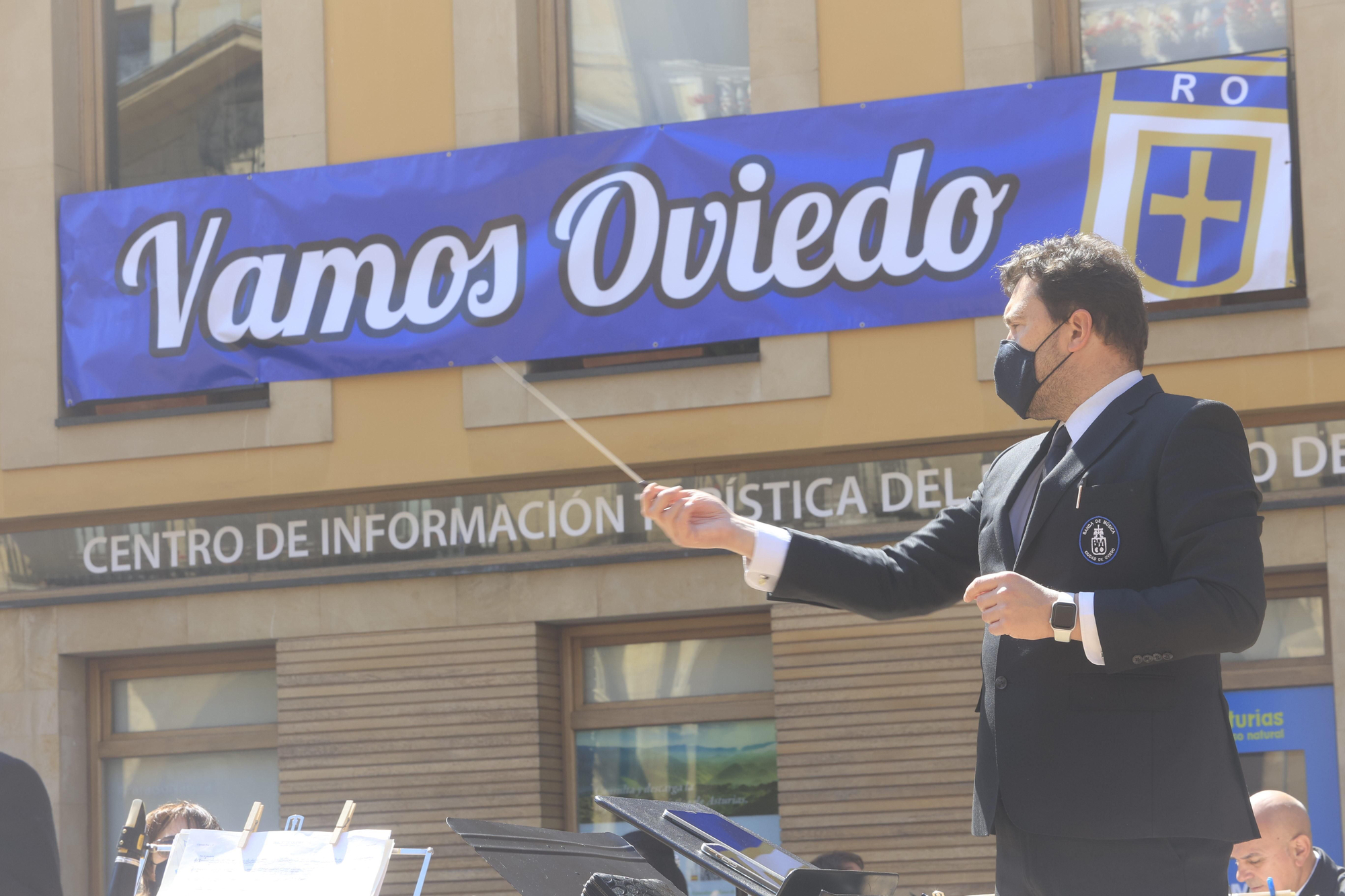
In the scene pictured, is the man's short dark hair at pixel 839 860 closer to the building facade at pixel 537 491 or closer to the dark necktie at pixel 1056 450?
the building facade at pixel 537 491

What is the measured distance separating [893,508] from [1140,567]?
630 cm

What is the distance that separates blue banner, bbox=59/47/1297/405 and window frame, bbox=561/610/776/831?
168 cm

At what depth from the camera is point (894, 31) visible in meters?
9.42

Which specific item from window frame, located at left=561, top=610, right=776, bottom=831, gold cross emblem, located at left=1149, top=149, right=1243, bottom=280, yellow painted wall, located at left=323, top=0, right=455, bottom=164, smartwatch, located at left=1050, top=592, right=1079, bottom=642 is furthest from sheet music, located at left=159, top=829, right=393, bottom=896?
yellow painted wall, located at left=323, top=0, right=455, bottom=164

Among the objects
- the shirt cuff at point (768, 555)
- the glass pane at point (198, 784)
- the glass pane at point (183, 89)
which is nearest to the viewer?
the shirt cuff at point (768, 555)

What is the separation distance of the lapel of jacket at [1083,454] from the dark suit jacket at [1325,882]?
3280 millimetres

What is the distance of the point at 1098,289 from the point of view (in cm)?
319

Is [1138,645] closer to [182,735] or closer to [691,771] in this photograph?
[691,771]

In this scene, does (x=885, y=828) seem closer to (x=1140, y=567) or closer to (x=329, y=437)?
(x=329, y=437)

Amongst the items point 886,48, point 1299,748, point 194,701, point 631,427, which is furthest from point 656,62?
point 1299,748

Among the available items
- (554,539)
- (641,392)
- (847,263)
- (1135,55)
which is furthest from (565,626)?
(1135,55)

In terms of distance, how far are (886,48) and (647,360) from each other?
227 cm

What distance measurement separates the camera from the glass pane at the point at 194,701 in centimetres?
1036

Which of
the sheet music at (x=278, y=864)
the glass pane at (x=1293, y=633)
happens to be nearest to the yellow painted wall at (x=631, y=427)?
the glass pane at (x=1293, y=633)
